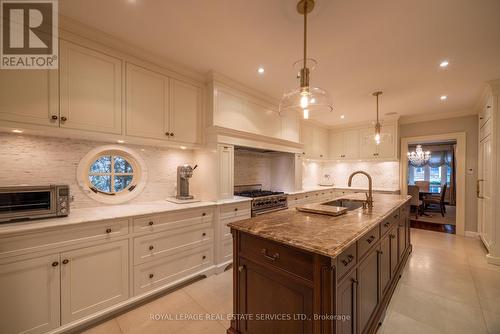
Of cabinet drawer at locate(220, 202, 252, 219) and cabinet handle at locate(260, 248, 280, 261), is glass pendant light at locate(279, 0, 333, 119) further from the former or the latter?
cabinet drawer at locate(220, 202, 252, 219)

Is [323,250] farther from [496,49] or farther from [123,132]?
[496,49]

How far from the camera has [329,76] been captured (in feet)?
9.33

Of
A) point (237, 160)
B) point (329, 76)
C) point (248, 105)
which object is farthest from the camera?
point (237, 160)

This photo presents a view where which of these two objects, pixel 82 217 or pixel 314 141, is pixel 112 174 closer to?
pixel 82 217

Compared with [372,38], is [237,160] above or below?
below

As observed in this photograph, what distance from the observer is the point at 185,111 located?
2688 millimetres

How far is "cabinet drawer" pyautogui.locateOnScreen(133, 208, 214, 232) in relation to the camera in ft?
6.74

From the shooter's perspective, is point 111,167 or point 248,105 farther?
point 248,105

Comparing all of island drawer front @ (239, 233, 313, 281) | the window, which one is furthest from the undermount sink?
the window

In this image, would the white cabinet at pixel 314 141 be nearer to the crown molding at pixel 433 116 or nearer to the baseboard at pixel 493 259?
the crown molding at pixel 433 116

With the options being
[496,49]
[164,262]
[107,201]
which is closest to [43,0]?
[107,201]

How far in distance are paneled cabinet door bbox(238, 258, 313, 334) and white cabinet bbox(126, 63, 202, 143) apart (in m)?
1.78

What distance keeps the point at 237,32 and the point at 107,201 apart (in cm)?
231

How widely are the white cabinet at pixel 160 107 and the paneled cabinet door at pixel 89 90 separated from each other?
127 mm
